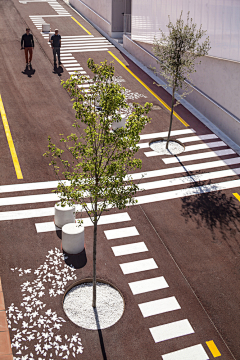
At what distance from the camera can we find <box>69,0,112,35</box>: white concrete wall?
2988 centimetres

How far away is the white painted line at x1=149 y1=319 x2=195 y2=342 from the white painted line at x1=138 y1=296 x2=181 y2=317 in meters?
0.43

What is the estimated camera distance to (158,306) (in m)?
10.4

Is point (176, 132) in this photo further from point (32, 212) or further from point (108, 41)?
point (108, 41)

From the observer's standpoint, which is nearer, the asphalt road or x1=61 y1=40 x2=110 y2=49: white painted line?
the asphalt road

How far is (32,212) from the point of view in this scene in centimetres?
1330

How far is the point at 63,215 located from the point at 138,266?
2.71 m

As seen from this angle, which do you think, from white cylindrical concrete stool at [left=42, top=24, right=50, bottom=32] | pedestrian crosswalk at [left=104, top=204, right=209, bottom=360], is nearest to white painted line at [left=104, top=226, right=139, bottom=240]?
pedestrian crosswalk at [left=104, top=204, right=209, bottom=360]

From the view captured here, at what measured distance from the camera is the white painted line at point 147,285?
1087cm

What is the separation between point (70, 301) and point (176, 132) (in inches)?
426

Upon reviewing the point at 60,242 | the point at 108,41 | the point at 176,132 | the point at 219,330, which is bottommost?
the point at 219,330

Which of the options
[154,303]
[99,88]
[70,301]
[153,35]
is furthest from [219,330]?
[153,35]

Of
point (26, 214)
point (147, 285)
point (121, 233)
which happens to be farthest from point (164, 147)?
point (147, 285)

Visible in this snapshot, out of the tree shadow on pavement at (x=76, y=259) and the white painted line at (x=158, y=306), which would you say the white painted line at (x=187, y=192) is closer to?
the tree shadow on pavement at (x=76, y=259)

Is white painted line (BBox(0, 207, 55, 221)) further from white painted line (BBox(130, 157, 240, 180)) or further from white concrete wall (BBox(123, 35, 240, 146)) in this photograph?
white concrete wall (BBox(123, 35, 240, 146))
